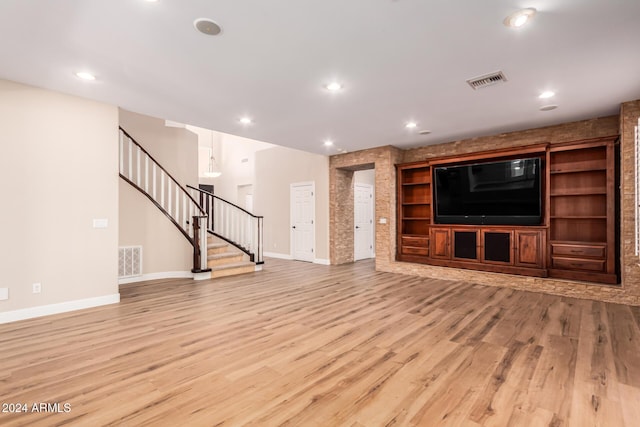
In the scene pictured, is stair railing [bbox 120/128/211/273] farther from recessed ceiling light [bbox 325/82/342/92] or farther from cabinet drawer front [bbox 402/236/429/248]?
cabinet drawer front [bbox 402/236/429/248]

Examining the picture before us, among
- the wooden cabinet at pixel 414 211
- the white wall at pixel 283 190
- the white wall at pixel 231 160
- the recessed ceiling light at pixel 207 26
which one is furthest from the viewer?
the white wall at pixel 231 160

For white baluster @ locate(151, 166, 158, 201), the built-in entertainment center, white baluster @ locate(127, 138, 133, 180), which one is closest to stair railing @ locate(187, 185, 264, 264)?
white baluster @ locate(151, 166, 158, 201)

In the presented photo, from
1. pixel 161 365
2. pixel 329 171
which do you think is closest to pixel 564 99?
pixel 329 171

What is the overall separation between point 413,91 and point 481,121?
6.22 ft

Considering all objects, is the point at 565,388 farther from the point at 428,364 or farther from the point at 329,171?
the point at 329,171

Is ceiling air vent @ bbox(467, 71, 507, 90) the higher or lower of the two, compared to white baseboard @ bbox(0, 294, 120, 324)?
higher

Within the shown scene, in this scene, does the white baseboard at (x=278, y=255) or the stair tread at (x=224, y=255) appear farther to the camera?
the white baseboard at (x=278, y=255)

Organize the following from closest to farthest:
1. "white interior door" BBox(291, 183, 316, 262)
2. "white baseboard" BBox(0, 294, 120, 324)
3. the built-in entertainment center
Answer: "white baseboard" BBox(0, 294, 120, 324)
the built-in entertainment center
"white interior door" BBox(291, 183, 316, 262)

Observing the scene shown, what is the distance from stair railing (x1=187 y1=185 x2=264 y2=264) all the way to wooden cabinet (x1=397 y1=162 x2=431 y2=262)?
3245 millimetres

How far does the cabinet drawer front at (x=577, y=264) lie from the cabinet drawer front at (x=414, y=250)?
2139 millimetres

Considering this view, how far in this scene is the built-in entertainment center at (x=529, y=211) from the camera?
15.2ft

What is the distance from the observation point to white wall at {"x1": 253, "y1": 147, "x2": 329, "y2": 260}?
7.78 meters

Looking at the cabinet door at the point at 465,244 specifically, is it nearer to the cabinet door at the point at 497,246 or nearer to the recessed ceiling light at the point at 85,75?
the cabinet door at the point at 497,246

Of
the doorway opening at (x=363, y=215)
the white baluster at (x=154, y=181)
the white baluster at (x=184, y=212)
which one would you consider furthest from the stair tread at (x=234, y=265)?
the doorway opening at (x=363, y=215)
